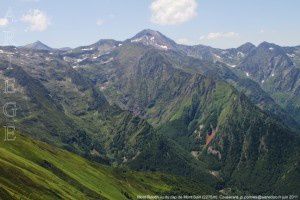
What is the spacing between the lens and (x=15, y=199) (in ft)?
634

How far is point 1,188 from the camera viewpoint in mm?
194125

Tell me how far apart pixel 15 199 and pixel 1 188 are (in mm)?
7221
